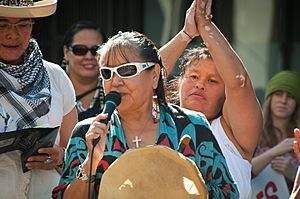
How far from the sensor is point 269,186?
252 inches

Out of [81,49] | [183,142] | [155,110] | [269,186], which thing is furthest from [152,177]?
[81,49]

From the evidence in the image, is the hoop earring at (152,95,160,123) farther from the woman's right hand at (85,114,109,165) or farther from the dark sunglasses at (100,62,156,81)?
the woman's right hand at (85,114,109,165)

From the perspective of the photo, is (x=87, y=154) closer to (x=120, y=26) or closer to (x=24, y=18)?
(x=24, y=18)

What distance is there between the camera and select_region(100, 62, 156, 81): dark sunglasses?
13.6 ft

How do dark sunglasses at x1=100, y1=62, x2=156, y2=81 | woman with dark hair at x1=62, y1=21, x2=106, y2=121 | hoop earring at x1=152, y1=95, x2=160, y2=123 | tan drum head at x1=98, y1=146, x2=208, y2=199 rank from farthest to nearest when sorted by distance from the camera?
woman with dark hair at x1=62, y1=21, x2=106, y2=121
hoop earring at x1=152, y1=95, x2=160, y2=123
dark sunglasses at x1=100, y1=62, x2=156, y2=81
tan drum head at x1=98, y1=146, x2=208, y2=199

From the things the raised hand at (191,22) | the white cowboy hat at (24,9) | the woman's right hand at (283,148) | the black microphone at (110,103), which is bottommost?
the woman's right hand at (283,148)

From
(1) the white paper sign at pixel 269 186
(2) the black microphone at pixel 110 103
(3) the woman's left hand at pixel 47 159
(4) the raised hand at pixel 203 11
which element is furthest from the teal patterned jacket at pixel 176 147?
(1) the white paper sign at pixel 269 186

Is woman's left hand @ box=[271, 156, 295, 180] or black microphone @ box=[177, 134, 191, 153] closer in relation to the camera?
black microphone @ box=[177, 134, 191, 153]

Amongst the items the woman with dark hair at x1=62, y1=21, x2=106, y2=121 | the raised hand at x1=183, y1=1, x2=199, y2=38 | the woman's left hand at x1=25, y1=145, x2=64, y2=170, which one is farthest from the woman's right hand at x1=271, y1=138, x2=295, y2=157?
the woman's left hand at x1=25, y1=145, x2=64, y2=170

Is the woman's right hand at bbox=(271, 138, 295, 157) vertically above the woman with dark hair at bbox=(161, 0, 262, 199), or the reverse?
the woman with dark hair at bbox=(161, 0, 262, 199)

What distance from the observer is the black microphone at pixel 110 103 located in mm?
3900

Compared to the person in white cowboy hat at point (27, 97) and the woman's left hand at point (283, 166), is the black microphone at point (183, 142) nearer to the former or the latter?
the person in white cowboy hat at point (27, 97)

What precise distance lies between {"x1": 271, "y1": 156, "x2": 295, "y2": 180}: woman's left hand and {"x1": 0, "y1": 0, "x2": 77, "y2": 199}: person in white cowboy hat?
1.96m

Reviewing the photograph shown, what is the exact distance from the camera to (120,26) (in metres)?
9.59
